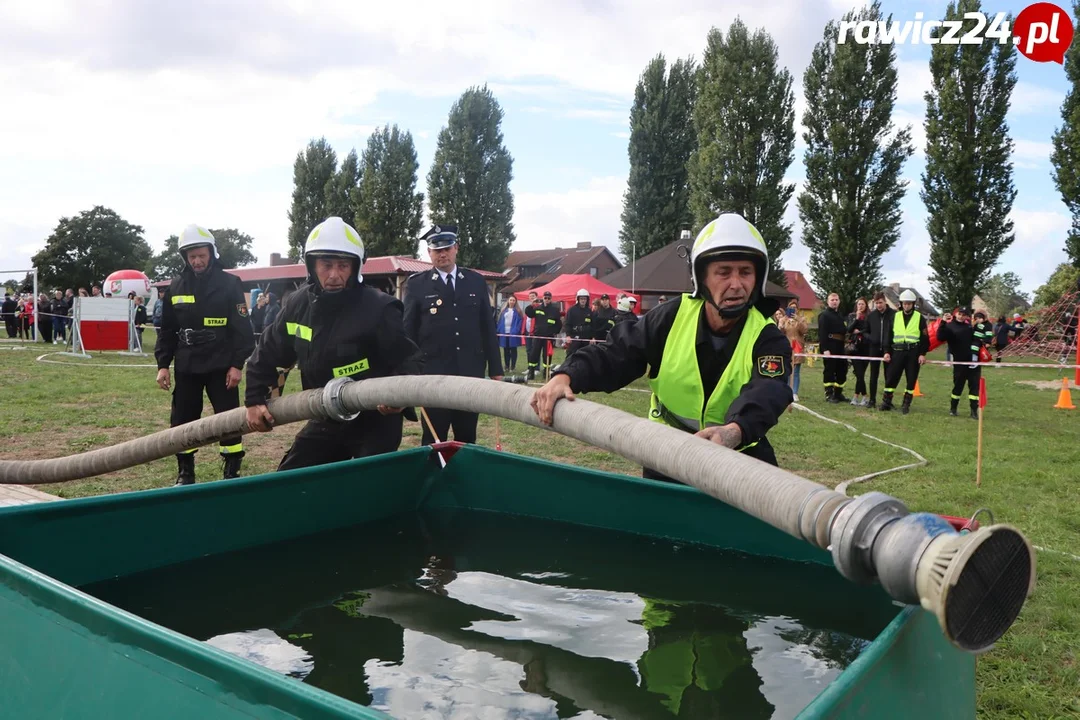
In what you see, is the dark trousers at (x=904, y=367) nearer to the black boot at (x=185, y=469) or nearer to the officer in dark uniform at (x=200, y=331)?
the officer in dark uniform at (x=200, y=331)

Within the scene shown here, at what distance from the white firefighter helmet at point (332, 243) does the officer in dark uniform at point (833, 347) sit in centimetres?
1102

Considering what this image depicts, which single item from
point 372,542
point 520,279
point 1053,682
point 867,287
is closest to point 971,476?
point 1053,682

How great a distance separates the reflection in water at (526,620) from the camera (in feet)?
7.70

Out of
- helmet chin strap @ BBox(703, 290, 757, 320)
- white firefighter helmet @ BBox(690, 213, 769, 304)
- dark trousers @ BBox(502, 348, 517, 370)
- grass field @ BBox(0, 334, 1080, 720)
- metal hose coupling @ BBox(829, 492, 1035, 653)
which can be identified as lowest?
grass field @ BBox(0, 334, 1080, 720)

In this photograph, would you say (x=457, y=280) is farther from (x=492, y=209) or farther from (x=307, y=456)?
(x=492, y=209)

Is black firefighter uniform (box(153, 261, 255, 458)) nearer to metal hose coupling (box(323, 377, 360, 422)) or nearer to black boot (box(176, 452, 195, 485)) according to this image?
black boot (box(176, 452, 195, 485))

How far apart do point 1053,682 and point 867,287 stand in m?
Answer: 30.3

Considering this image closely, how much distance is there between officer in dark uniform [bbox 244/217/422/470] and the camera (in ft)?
13.0

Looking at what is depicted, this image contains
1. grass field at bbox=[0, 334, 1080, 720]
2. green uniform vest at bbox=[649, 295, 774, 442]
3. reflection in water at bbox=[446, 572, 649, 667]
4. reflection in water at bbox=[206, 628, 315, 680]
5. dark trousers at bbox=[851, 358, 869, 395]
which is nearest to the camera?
reflection in water at bbox=[206, 628, 315, 680]

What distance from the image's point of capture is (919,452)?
346 inches

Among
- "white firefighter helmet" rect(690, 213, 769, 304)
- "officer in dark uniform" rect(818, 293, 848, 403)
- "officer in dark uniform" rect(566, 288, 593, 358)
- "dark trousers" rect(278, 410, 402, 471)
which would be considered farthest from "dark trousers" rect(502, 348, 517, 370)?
"white firefighter helmet" rect(690, 213, 769, 304)

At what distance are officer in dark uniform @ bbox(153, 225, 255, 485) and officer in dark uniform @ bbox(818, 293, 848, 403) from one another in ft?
33.6

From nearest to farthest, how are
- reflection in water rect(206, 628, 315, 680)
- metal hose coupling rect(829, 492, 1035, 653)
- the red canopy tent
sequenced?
metal hose coupling rect(829, 492, 1035, 653)
reflection in water rect(206, 628, 315, 680)
the red canopy tent

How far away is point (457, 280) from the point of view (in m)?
6.00
